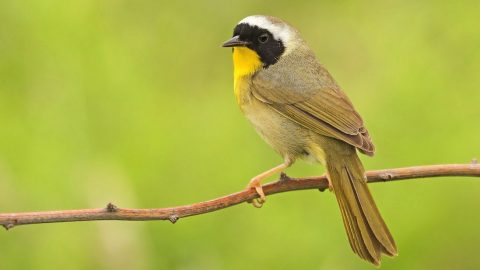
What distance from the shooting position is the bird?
4434mm

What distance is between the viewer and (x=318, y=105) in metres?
4.88

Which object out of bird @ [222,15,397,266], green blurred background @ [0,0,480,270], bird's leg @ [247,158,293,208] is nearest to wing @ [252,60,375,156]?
bird @ [222,15,397,266]

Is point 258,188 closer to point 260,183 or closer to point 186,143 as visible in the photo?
point 260,183

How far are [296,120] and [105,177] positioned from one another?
1.50 m

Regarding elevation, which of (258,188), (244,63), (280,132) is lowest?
(258,188)

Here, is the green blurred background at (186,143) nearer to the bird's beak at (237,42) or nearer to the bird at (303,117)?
the bird at (303,117)

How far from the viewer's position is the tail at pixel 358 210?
4297 millimetres

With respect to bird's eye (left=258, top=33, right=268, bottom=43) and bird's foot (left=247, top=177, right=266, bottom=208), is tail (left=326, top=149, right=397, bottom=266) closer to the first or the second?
bird's foot (left=247, top=177, right=266, bottom=208)

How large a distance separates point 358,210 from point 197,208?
105 cm

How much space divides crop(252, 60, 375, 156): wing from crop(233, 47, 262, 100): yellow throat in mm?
81

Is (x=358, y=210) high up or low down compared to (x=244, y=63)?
down

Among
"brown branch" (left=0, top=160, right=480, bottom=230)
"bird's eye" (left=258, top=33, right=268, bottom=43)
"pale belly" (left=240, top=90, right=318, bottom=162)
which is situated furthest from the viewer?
"bird's eye" (left=258, top=33, right=268, bottom=43)

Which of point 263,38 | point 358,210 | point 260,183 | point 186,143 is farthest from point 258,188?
point 186,143

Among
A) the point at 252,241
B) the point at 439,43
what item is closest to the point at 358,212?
the point at 252,241
